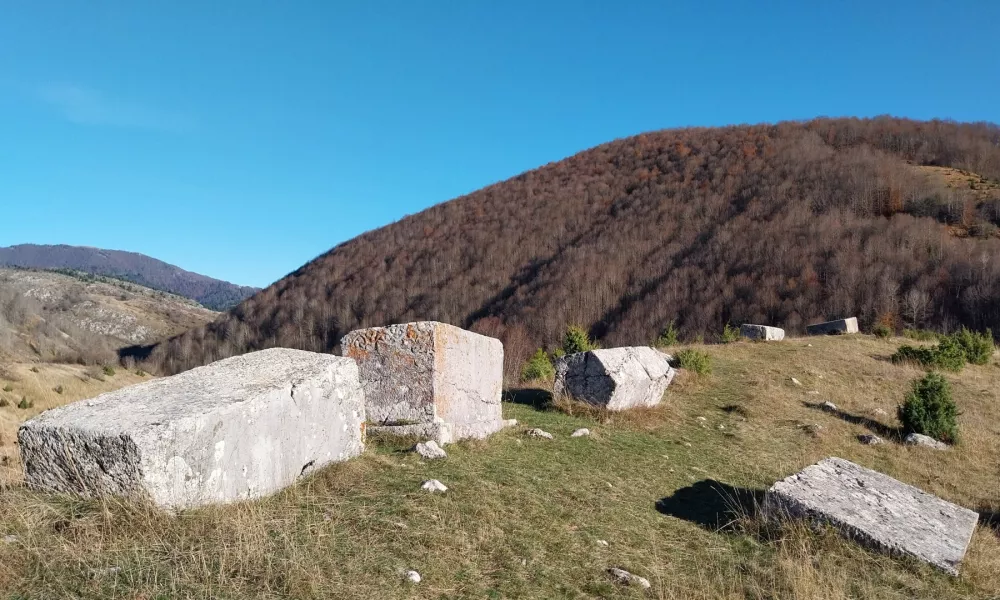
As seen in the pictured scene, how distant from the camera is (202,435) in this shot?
394 centimetres

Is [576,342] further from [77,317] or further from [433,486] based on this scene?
[77,317]

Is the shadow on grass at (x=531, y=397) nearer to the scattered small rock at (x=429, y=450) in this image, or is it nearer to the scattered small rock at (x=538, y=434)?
the scattered small rock at (x=538, y=434)

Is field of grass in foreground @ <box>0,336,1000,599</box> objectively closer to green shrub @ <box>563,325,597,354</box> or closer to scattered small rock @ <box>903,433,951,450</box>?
scattered small rock @ <box>903,433,951,450</box>

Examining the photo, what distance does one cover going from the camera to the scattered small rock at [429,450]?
Answer: 19.1 feet

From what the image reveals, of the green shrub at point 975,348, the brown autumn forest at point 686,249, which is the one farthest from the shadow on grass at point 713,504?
the brown autumn forest at point 686,249

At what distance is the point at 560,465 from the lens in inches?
256

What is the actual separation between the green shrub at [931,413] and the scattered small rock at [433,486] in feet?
30.0

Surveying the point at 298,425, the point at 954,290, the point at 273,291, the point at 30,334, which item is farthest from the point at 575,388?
the point at 273,291

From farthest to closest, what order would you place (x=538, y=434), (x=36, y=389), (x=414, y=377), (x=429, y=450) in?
(x=36, y=389) → (x=538, y=434) → (x=414, y=377) → (x=429, y=450)

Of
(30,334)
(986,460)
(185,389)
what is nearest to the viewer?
(185,389)

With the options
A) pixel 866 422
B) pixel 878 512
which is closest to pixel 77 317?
pixel 866 422

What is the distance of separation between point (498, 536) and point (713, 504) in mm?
2946

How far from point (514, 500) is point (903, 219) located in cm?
4872

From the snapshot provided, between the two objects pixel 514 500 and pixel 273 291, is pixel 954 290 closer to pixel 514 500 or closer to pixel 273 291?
pixel 514 500
